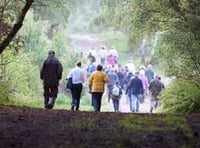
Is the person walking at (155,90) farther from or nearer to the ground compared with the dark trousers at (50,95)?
farther from the ground

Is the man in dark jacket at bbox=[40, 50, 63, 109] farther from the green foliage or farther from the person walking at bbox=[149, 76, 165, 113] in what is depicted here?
the person walking at bbox=[149, 76, 165, 113]

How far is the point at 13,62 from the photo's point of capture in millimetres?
21016

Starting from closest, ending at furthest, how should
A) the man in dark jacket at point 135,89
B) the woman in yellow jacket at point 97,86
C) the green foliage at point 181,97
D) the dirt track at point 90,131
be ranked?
the dirt track at point 90,131 → the woman in yellow jacket at point 97,86 → the green foliage at point 181,97 → the man in dark jacket at point 135,89

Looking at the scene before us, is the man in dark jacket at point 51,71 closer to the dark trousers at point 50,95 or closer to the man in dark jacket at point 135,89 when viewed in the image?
the dark trousers at point 50,95

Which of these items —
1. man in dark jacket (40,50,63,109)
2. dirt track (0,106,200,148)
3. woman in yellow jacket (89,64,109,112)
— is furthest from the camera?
woman in yellow jacket (89,64,109,112)

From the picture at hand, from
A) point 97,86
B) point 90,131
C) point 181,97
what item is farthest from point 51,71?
point 90,131


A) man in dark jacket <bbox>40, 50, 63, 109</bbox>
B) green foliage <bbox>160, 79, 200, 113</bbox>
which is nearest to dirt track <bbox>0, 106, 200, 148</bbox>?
man in dark jacket <bbox>40, 50, 63, 109</bbox>

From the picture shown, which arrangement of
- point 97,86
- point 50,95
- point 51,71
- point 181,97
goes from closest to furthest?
point 51,71, point 50,95, point 97,86, point 181,97

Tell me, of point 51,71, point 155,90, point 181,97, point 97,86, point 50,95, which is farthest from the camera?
point 155,90

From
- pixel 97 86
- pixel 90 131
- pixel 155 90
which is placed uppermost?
pixel 155 90

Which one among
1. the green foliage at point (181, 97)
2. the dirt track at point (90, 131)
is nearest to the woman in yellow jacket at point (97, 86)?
the green foliage at point (181, 97)

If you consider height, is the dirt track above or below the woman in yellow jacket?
below

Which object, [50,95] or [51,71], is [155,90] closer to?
[50,95]

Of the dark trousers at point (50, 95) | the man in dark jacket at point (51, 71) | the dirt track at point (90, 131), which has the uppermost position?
the man in dark jacket at point (51, 71)
